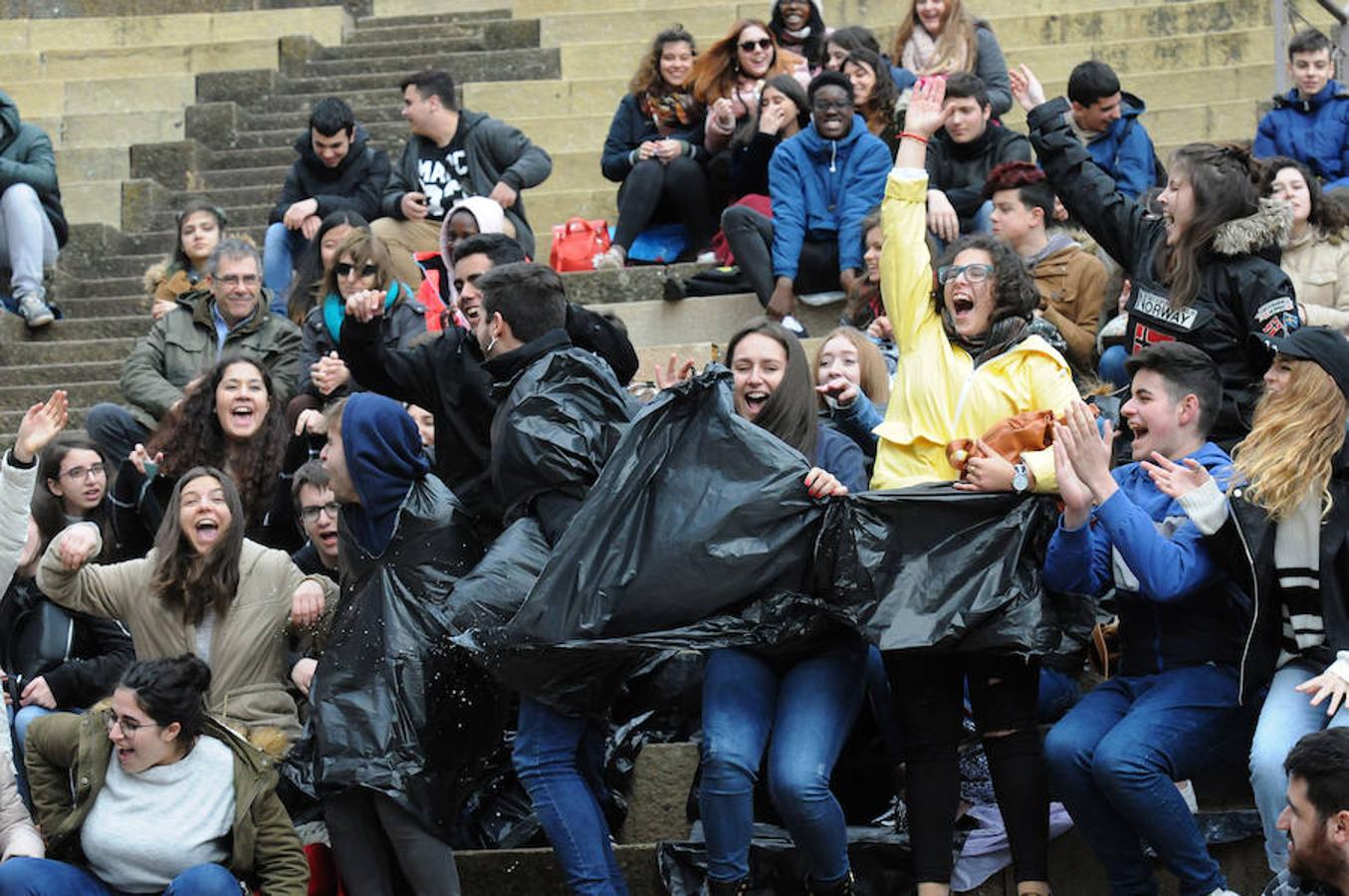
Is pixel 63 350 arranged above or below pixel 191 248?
below

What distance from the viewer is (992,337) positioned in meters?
6.91

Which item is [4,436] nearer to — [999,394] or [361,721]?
[361,721]

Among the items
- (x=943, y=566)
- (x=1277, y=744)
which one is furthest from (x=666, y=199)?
(x=1277, y=744)

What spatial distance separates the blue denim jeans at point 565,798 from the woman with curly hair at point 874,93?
493cm

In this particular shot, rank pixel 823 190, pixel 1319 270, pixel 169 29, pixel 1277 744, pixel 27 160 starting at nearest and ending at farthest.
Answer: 1. pixel 1277 744
2. pixel 1319 270
3. pixel 823 190
4. pixel 27 160
5. pixel 169 29

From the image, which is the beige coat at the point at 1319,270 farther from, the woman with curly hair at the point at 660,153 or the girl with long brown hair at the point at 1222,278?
the woman with curly hair at the point at 660,153

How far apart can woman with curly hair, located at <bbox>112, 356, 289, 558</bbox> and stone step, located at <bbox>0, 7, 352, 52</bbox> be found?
707 cm

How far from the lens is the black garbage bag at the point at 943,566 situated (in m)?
6.38

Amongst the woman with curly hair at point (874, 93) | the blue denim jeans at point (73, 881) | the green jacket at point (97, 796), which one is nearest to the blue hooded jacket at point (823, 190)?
the woman with curly hair at point (874, 93)

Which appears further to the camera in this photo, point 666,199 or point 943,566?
point 666,199

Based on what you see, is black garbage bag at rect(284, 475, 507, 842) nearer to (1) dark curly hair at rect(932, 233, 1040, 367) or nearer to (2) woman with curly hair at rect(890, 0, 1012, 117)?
(1) dark curly hair at rect(932, 233, 1040, 367)

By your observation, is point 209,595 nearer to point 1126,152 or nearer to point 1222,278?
point 1222,278

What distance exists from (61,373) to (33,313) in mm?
494

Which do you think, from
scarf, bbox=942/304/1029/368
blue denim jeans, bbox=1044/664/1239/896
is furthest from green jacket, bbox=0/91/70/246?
blue denim jeans, bbox=1044/664/1239/896
